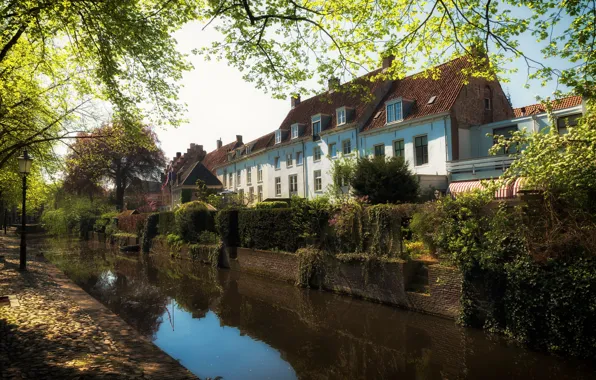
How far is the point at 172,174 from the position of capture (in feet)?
192

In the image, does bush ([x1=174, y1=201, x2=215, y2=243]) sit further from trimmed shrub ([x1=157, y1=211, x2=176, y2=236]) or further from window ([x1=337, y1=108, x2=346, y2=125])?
window ([x1=337, y1=108, x2=346, y2=125])

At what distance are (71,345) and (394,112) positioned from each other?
2368 centimetres

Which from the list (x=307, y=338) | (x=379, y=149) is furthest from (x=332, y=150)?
(x=307, y=338)

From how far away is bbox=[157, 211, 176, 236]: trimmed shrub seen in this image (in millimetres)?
26331

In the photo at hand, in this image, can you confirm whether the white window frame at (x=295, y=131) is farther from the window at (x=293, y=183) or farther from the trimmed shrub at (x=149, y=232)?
the trimmed shrub at (x=149, y=232)

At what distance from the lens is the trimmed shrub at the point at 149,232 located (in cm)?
2872

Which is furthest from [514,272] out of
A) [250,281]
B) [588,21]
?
[250,281]

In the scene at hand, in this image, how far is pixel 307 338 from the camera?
27.6 feet

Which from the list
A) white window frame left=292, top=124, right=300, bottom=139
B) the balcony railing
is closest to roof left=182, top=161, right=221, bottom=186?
white window frame left=292, top=124, right=300, bottom=139

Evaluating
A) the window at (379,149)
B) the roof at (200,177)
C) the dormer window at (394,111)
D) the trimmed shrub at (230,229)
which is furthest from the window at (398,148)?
the roof at (200,177)

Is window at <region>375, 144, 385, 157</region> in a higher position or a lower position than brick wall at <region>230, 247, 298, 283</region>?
higher

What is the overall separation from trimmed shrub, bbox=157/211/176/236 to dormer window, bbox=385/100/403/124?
15817mm

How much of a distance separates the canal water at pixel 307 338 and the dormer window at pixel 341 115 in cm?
1847

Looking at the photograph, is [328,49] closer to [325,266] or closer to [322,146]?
[325,266]
